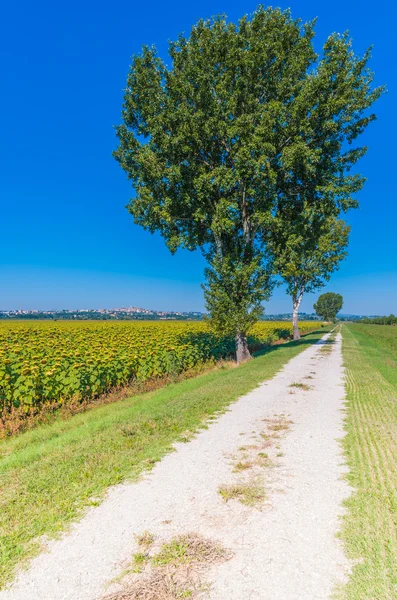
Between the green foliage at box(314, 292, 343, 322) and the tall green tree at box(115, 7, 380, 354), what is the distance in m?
132

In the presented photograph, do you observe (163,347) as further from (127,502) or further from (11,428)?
(127,502)

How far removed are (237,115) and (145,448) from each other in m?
Answer: 16.9

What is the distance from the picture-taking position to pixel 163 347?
13.6 m

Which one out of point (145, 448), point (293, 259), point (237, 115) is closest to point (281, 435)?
point (145, 448)

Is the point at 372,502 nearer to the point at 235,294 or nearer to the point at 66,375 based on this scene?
the point at 66,375

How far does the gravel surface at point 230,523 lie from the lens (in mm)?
2535

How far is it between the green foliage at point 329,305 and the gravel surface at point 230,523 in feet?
475

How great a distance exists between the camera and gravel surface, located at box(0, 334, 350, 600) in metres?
2.54

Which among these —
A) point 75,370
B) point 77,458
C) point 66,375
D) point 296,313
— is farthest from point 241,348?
point 296,313

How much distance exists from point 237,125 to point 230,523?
52.7ft

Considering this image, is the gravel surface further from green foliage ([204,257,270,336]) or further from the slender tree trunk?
the slender tree trunk

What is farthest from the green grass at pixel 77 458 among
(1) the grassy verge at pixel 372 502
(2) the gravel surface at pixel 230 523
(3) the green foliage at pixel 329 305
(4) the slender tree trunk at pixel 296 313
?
(3) the green foliage at pixel 329 305

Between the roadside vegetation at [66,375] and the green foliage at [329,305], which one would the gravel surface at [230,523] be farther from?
the green foliage at [329,305]

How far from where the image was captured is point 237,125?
602 inches
